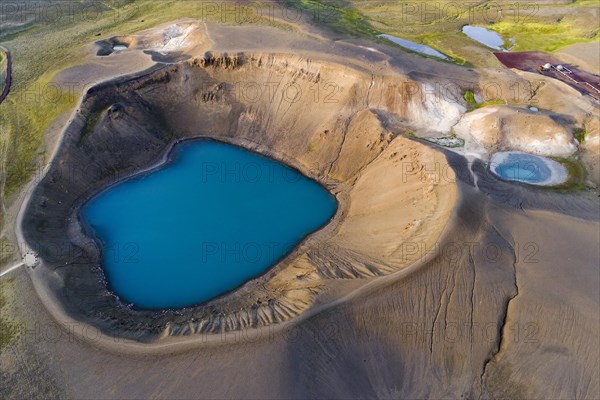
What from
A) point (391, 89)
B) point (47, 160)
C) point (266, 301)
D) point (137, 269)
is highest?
point (391, 89)

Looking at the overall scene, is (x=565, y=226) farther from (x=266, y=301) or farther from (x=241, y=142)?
(x=241, y=142)

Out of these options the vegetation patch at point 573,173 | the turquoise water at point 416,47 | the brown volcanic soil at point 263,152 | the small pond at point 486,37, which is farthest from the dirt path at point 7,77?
the small pond at point 486,37

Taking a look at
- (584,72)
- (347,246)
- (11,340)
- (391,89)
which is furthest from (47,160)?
(584,72)

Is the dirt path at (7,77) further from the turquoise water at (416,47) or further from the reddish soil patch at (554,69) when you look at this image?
the reddish soil patch at (554,69)

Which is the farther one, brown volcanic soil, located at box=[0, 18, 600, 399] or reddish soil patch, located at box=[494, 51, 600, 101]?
reddish soil patch, located at box=[494, 51, 600, 101]

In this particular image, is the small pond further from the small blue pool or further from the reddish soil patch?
the small blue pool

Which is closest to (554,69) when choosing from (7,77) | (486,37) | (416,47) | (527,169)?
(486,37)

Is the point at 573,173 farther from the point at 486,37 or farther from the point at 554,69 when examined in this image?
the point at 486,37

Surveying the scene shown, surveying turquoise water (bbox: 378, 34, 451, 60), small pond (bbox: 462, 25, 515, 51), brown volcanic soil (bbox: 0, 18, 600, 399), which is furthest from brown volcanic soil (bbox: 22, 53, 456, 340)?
small pond (bbox: 462, 25, 515, 51)

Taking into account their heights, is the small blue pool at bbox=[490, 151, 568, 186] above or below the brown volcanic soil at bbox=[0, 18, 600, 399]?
above
